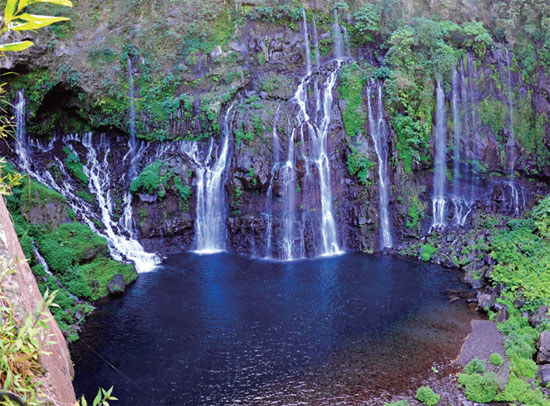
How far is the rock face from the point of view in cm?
239

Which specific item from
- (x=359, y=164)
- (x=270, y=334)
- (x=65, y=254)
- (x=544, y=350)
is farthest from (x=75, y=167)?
(x=544, y=350)

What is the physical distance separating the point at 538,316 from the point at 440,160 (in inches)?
443

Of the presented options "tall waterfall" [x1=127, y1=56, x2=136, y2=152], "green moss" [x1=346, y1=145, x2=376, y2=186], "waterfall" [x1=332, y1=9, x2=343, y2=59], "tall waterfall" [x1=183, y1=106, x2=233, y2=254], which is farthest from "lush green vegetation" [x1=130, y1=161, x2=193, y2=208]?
"waterfall" [x1=332, y1=9, x2=343, y2=59]

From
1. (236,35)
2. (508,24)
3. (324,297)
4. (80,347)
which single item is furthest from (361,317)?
(508,24)

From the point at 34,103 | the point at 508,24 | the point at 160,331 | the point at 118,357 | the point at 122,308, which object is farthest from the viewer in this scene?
the point at 508,24

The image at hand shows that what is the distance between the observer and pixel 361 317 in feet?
50.9

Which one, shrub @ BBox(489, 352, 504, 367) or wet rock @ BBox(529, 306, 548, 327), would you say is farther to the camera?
wet rock @ BBox(529, 306, 548, 327)

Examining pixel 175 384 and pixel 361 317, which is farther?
pixel 361 317

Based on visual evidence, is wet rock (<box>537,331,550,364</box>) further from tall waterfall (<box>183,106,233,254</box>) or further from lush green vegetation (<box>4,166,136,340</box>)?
tall waterfall (<box>183,106,233,254</box>)

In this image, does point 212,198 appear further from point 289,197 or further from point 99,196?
point 99,196

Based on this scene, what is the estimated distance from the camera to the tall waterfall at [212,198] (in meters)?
22.6

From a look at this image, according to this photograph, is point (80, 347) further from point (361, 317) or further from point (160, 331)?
point (361, 317)

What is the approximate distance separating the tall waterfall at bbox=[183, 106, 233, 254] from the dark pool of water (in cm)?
265

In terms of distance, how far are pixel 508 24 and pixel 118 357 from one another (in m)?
25.0
